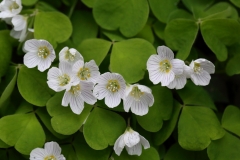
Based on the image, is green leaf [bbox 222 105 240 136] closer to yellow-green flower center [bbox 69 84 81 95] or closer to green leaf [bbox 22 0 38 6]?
yellow-green flower center [bbox 69 84 81 95]

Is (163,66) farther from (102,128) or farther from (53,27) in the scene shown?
(53,27)

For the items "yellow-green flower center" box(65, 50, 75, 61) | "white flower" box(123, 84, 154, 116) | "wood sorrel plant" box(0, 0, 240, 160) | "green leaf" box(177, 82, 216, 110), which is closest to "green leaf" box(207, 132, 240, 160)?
"wood sorrel plant" box(0, 0, 240, 160)

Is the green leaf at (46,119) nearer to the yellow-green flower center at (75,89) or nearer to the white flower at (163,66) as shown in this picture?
the yellow-green flower center at (75,89)

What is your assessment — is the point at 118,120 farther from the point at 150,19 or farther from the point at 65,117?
the point at 150,19

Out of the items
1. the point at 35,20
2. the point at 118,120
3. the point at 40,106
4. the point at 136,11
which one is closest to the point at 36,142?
the point at 40,106

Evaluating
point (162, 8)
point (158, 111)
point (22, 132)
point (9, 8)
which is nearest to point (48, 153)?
point (22, 132)

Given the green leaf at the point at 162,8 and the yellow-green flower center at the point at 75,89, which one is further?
the green leaf at the point at 162,8

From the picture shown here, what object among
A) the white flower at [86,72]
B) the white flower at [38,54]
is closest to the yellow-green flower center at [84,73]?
the white flower at [86,72]
